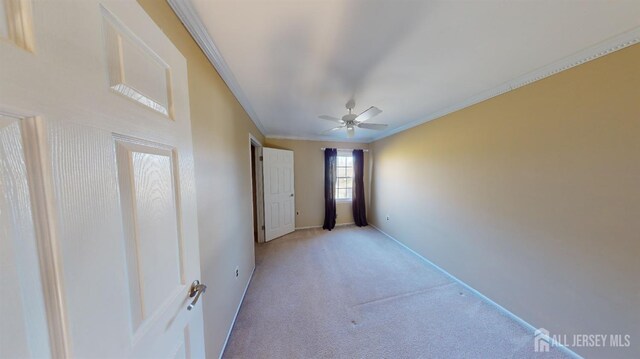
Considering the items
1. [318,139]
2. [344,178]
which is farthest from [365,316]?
[318,139]

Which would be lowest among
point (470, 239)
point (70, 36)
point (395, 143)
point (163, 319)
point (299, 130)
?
point (470, 239)

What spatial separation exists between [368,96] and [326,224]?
2.90 metres

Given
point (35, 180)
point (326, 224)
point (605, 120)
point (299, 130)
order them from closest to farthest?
point (35, 180) → point (605, 120) → point (299, 130) → point (326, 224)

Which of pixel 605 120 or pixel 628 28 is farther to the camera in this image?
pixel 605 120

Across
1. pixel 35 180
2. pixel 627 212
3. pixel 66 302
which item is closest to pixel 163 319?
pixel 66 302

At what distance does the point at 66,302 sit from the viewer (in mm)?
352

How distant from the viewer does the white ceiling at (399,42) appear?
1010mm

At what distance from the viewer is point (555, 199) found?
1520 millimetres

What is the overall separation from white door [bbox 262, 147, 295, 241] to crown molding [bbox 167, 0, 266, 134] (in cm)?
170

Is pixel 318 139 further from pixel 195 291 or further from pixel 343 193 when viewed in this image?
pixel 195 291

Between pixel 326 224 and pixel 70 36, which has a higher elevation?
pixel 70 36

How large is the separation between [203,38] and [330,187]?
11.0ft

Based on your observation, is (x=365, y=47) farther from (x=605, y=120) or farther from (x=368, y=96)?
(x=605, y=120)

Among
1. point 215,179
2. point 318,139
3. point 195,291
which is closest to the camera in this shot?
point 195,291
